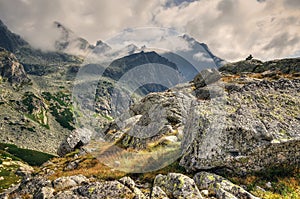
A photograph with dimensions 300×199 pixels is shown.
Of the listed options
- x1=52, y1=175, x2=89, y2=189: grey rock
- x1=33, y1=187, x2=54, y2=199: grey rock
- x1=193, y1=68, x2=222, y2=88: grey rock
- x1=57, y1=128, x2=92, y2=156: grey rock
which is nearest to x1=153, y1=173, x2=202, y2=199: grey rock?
x1=52, y1=175, x2=89, y2=189: grey rock

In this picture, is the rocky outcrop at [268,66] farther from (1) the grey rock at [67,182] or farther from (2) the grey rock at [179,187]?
(1) the grey rock at [67,182]

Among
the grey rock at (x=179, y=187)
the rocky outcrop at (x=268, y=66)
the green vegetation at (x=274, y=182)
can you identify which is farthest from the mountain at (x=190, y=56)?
the rocky outcrop at (x=268, y=66)

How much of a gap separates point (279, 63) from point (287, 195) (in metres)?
82.7

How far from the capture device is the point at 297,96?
24.0 meters

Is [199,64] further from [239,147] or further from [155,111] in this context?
[239,147]

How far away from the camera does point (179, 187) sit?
1653cm

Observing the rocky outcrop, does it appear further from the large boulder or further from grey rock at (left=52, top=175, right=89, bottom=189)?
grey rock at (left=52, top=175, right=89, bottom=189)

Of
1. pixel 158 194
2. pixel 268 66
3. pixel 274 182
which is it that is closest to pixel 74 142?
pixel 158 194

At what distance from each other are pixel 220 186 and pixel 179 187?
303 cm

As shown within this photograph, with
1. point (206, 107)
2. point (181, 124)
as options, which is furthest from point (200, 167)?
point (181, 124)

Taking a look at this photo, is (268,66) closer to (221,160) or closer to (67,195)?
(221,160)

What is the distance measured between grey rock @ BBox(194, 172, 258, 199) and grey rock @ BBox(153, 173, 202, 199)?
4.98 ft

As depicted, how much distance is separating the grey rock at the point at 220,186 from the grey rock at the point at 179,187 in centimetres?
152

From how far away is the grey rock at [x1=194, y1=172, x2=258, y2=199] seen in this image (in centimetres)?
1567
